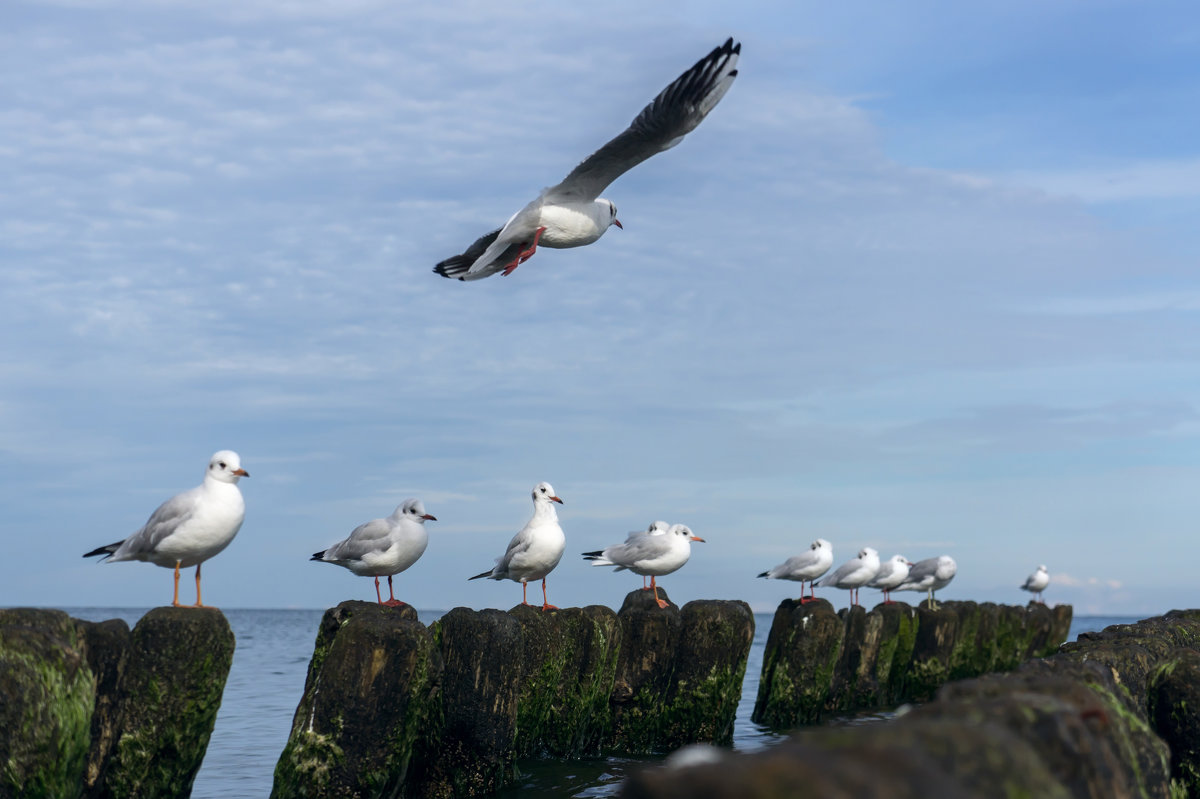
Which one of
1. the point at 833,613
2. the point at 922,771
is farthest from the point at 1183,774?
the point at 833,613

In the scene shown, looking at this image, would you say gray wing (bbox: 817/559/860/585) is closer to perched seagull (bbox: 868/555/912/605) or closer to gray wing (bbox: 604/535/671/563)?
perched seagull (bbox: 868/555/912/605)

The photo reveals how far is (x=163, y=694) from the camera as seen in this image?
6.18 meters

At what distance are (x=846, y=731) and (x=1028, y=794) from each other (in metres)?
0.47

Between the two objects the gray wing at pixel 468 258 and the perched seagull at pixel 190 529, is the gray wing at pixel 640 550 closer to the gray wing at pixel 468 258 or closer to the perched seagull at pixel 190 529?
the gray wing at pixel 468 258

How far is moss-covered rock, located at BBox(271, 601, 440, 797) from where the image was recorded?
697 cm

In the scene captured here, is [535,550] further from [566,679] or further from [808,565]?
[808,565]

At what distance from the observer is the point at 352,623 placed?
7.11 metres

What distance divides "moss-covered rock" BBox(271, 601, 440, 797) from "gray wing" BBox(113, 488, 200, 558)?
132cm

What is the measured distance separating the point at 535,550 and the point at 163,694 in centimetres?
577

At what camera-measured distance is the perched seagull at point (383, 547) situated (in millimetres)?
10352

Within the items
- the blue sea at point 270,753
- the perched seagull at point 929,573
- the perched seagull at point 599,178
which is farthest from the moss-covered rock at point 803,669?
the perched seagull at point 929,573

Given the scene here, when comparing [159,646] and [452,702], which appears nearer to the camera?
[159,646]

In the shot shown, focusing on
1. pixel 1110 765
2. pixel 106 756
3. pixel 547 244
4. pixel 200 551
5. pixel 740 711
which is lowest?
pixel 740 711

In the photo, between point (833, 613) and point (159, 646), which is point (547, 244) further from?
point (833, 613)
